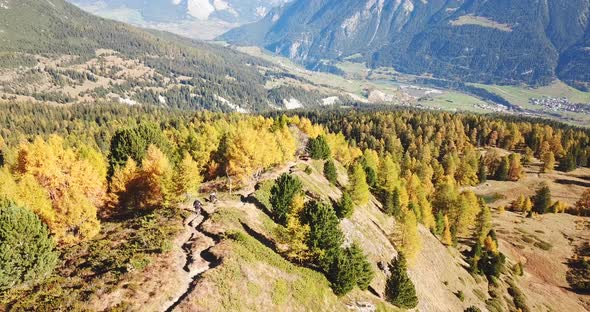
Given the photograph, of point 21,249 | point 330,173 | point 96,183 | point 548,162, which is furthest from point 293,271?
point 548,162

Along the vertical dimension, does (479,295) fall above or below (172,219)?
below

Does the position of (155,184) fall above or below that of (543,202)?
above

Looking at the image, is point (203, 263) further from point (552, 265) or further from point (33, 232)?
point (552, 265)

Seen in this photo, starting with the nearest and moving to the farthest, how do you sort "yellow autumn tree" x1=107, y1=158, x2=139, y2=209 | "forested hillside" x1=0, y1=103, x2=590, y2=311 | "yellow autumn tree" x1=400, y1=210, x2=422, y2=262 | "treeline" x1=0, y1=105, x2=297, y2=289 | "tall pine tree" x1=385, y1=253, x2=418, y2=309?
1. "forested hillside" x1=0, y1=103, x2=590, y2=311
2. "treeline" x1=0, y1=105, x2=297, y2=289
3. "tall pine tree" x1=385, y1=253, x2=418, y2=309
4. "yellow autumn tree" x1=107, y1=158, x2=139, y2=209
5. "yellow autumn tree" x1=400, y1=210, x2=422, y2=262

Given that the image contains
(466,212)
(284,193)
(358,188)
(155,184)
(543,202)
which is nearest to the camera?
(284,193)

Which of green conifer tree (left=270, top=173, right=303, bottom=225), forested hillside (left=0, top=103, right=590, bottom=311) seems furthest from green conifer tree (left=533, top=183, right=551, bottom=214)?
green conifer tree (left=270, top=173, right=303, bottom=225)

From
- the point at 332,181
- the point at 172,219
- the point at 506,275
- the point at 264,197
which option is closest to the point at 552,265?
the point at 506,275

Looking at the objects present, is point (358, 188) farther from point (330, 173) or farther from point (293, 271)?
point (293, 271)

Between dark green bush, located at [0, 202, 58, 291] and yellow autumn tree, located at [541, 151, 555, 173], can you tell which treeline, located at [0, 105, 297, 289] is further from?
yellow autumn tree, located at [541, 151, 555, 173]

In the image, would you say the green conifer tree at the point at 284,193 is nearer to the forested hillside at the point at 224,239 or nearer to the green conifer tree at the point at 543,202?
the forested hillside at the point at 224,239
